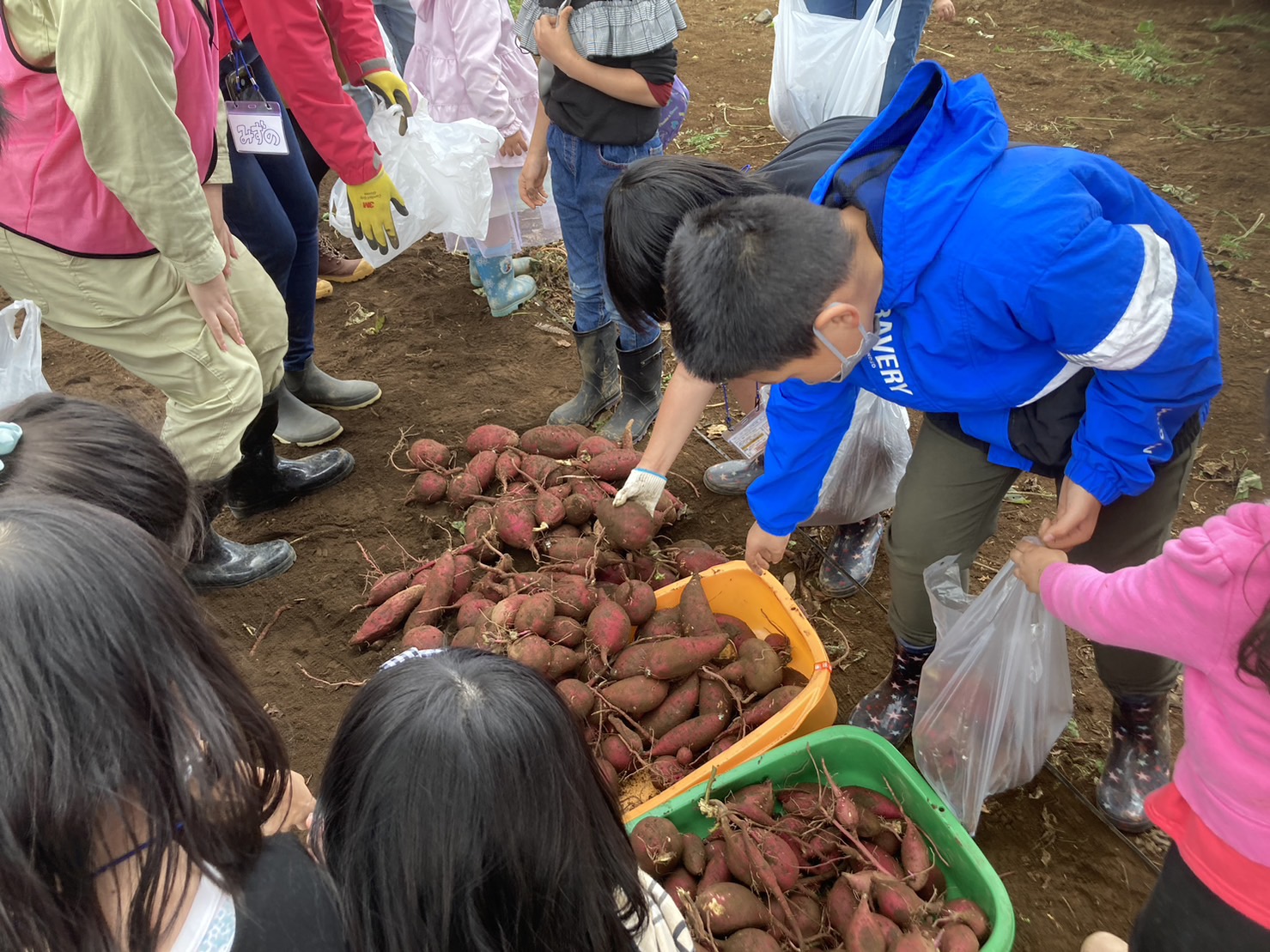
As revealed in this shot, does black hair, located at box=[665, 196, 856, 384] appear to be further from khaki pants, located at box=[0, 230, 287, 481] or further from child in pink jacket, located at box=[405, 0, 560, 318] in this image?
child in pink jacket, located at box=[405, 0, 560, 318]

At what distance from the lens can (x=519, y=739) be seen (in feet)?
3.08

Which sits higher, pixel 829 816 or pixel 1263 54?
pixel 1263 54

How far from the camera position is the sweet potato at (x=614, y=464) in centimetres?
248

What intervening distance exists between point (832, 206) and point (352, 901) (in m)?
1.28

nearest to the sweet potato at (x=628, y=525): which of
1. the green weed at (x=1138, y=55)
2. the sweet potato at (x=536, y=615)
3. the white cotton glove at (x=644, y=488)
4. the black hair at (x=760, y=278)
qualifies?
the white cotton glove at (x=644, y=488)

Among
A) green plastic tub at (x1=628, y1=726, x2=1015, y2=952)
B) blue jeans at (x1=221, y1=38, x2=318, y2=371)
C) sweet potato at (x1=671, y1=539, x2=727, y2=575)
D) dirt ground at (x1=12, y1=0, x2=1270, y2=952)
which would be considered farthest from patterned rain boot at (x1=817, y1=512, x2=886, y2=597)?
blue jeans at (x1=221, y1=38, x2=318, y2=371)

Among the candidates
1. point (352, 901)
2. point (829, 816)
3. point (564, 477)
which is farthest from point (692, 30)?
point (352, 901)

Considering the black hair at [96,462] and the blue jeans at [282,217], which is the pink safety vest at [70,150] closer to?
the blue jeans at [282,217]

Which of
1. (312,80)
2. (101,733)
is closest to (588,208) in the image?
(312,80)

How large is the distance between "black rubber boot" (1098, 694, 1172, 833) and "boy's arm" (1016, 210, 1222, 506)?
0.65 metres

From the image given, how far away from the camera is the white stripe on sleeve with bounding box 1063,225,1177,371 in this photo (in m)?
1.26

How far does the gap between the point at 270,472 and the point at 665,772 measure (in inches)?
65.0

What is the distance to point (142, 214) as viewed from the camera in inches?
A: 69.4

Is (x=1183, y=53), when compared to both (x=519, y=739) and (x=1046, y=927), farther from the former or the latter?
(x=519, y=739)
